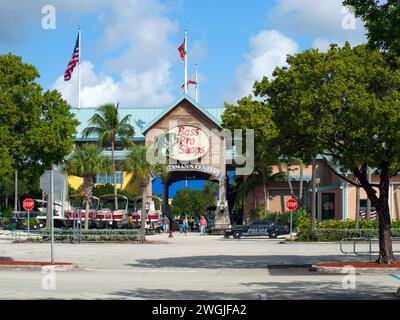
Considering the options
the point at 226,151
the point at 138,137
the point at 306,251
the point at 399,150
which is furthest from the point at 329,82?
the point at 138,137

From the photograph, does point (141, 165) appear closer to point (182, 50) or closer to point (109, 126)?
point (109, 126)

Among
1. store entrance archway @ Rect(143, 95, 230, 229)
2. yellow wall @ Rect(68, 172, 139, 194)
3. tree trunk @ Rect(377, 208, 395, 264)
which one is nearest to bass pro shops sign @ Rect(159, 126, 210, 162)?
store entrance archway @ Rect(143, 95, 230, 229)

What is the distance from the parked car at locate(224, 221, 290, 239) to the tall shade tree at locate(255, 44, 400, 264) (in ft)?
87.4

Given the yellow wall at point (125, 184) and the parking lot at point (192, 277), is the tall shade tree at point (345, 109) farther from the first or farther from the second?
the yellow wall at point (125, 184)

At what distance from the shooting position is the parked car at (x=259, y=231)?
51750 mm

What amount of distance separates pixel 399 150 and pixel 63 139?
12.2 metres

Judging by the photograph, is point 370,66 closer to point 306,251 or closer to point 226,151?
point 306,251

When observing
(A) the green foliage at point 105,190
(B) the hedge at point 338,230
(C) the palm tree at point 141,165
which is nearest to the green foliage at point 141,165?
(C) the palm tree at point 141,165

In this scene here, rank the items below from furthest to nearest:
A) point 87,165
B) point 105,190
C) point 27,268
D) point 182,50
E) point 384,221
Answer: point 105,190, point 182,50, point 87,165, point 27,268, point 384,221

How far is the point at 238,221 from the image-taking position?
7788cm

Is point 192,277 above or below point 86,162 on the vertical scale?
below

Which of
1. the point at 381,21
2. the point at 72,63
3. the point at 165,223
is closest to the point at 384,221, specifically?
the point at 381,21

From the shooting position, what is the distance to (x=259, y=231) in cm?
5209

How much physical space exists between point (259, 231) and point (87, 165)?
13.1m
